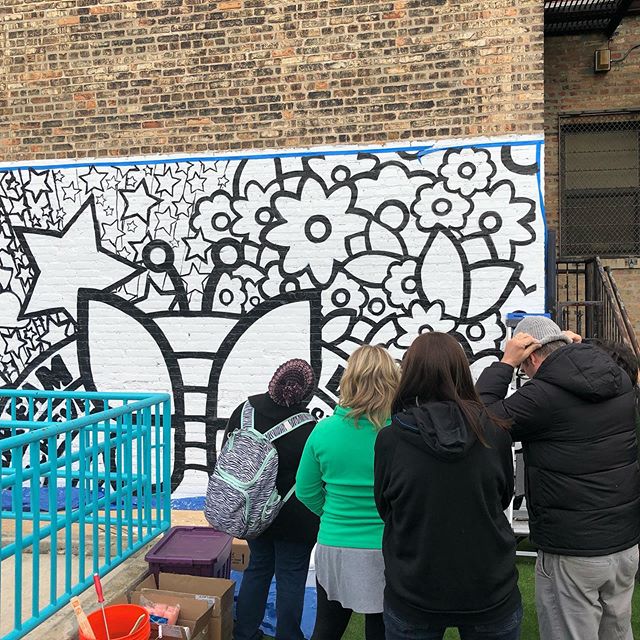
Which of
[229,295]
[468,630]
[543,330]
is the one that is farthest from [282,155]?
[468,630]

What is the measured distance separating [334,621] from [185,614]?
0.88 m

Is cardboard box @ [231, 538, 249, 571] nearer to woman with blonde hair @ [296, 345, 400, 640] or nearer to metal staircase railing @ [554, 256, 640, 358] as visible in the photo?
woman with blonde hair @ [296, 345, 400, 640]

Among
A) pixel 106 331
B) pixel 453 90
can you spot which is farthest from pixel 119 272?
pixel 453 90

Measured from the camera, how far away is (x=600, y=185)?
7684mm

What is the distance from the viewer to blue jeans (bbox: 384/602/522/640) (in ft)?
7.40

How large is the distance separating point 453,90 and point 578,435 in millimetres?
3799

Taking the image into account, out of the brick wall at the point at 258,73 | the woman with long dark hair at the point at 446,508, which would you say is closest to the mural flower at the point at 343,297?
the brick wall at the point at 258,73

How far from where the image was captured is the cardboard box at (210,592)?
337cm

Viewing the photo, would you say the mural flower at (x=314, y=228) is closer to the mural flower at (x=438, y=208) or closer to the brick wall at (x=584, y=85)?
the mural flower at (x=438, y=208)

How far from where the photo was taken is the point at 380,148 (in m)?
5.68

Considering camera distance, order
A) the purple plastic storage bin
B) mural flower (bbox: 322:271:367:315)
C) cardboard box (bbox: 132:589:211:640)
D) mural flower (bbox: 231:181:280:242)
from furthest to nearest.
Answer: mural flower (bbox: 231:181:280:242), mural flower (bbox: 322:271:367:315), the purple plastic storage bin, cardboard box (bbox: 132:589:211:640)

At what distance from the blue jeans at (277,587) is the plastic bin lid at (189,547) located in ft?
1.01

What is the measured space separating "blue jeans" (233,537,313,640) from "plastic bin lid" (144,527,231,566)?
31 cm

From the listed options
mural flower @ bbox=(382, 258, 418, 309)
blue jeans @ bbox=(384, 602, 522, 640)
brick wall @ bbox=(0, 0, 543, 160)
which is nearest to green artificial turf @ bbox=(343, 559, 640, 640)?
blue jeans @ bbox=(384, 602, 522, 640)
